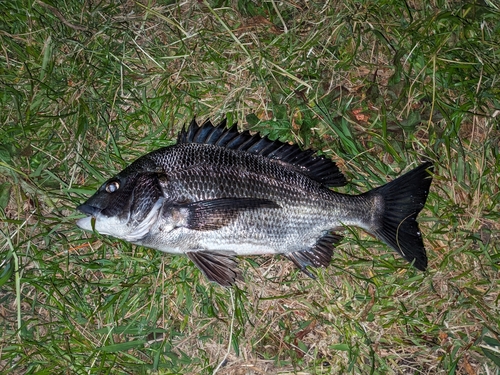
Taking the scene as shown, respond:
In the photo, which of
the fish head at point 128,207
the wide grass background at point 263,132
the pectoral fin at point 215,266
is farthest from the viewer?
the wide grass background at point 263,132

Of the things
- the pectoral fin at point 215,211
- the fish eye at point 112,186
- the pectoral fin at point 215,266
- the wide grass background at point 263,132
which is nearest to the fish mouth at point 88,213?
the fish eye at point 112,186

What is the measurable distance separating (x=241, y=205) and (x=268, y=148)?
60cm

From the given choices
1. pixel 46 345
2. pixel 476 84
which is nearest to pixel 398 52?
pixel 476 84

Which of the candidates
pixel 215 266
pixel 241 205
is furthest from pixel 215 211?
pixel 215 266

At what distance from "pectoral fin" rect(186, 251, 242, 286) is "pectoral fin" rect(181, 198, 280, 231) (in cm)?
26

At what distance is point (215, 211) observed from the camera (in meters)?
3.38

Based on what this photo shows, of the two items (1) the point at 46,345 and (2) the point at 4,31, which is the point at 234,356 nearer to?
(1) the point at 46,345

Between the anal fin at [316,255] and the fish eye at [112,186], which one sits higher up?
the fish eye at [112,186]

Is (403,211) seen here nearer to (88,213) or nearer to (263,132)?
(263,132)

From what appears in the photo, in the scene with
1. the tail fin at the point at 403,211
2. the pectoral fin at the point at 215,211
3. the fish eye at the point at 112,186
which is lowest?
the tail fin at the point at 403,211

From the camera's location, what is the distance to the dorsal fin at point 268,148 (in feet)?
12.0

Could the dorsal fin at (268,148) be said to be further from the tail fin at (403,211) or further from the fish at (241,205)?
the tail fin at (403,211)

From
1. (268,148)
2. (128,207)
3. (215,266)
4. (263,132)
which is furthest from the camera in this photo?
(263,132)

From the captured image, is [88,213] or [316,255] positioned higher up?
[88,213]
